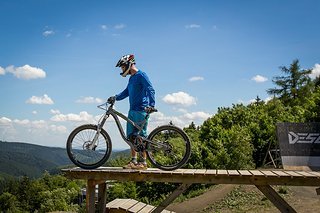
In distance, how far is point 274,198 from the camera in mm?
5840

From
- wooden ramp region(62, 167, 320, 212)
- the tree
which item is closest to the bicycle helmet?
wooden ramp region(62, 167, 320, 212)

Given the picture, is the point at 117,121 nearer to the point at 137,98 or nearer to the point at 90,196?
the point at 137,98

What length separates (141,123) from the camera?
250 inches

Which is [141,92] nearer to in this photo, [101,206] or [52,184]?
[101,206]

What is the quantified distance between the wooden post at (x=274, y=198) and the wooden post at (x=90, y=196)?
118 inches

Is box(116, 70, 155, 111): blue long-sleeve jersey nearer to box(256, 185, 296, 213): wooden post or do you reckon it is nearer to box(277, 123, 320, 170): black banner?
box(256, 185, 296, 213): wooden post

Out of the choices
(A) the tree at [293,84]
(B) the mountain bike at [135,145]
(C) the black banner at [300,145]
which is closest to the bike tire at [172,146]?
(B) the mountain bike at [135,145]

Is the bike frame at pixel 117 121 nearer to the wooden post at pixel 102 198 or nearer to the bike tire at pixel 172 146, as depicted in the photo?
the bike tire at pixel 172 146

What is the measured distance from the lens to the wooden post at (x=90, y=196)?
6164mm

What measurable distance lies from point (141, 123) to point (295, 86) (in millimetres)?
42705

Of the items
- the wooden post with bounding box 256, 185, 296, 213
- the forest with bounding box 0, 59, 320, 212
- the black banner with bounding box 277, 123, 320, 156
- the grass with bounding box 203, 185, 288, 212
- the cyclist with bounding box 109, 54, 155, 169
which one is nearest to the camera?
the wooden post with bounding box 256, 185, 296, 213

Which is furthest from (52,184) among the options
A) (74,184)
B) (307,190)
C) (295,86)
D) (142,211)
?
(142,211)

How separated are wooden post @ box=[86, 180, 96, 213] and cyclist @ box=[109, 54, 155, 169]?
2.27 feet

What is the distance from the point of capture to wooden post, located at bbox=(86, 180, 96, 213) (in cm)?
616
